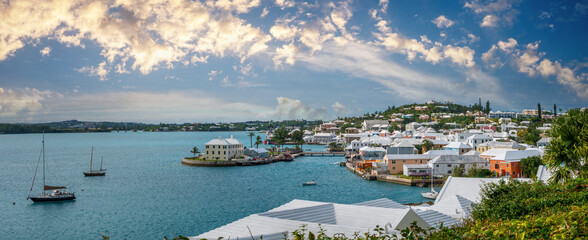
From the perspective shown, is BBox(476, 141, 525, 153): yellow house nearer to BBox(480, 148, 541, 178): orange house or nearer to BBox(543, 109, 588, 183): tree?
BBox(480, 148, 541, 178): orange house

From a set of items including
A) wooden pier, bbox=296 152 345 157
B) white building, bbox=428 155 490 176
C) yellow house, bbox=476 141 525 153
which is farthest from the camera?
wooden pier, bbox=296 152 345 157

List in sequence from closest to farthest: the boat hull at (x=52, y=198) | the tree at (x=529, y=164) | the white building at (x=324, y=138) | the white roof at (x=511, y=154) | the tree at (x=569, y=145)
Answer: the tree at (x=569, y=145), the boat hull at (x=52, y=198), the tree at (x=529, y=164), the white roof at (x=511, y=154), the white building at (x=324, y=138)

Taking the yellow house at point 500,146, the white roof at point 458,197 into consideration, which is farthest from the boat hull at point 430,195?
the yellow house at point 500,146

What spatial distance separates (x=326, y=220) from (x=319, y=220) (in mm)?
231

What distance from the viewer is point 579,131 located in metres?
8.77

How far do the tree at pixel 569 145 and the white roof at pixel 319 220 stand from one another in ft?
12.6

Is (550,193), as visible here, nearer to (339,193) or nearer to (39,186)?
(339,193)

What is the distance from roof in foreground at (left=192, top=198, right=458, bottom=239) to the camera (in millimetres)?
9461

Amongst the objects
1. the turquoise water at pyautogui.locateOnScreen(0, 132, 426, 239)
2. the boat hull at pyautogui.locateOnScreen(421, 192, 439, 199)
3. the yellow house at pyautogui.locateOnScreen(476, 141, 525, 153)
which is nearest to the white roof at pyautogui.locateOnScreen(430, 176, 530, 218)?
the boat hull at pyautogui.locateOnScreen(421, 192, 439, 199)

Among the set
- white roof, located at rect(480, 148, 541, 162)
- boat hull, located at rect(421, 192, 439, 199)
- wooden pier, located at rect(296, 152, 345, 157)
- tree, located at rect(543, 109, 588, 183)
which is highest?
tree, located at rect(543, 109, 588, 183)

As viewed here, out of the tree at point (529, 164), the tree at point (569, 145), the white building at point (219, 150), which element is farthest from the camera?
the white building at point (219, 150)

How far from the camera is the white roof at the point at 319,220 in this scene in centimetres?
945

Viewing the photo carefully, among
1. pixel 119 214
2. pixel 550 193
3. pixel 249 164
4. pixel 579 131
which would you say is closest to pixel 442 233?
pixel 550 193

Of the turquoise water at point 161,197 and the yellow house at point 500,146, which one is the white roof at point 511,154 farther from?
the yellow house at point 500,146
